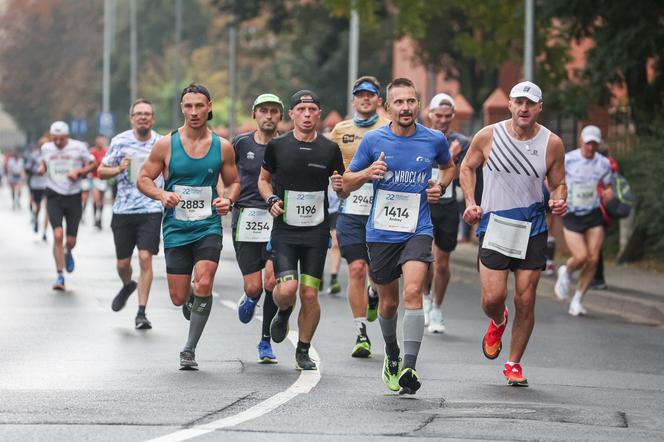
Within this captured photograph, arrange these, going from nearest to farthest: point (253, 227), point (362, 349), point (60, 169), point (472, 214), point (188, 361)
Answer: point (472, 214) < point (188, 361) < point (362, 349) < point (253, 227) < point (60, 169)

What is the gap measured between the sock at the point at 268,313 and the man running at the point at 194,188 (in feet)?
1.83

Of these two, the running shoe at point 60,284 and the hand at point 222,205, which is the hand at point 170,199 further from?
the running shoe at point 60,284

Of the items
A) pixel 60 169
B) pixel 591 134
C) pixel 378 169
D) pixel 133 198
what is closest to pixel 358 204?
pixel 378 169

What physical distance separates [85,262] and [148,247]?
9.20 meters

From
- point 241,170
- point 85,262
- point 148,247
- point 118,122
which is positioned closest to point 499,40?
point 85,262

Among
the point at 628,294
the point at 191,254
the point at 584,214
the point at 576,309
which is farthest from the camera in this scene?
the point at 628,294

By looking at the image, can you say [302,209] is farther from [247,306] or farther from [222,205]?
[247,306]

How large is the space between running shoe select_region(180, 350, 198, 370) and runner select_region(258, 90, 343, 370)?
697mm

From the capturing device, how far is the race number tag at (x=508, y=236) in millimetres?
10797

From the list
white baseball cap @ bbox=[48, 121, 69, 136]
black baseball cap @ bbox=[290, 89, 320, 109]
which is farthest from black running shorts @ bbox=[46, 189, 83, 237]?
black baseball cap @ bbox=[290, 89, 320, 109]

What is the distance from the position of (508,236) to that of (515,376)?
0.90 meters

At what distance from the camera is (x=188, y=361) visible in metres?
11.2

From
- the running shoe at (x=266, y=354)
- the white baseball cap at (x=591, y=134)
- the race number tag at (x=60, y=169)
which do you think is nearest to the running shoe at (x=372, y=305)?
the running shoe at (x=266, y=354)

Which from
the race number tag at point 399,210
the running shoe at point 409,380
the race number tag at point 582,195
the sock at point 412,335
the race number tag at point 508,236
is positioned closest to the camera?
the running shoe at point 409,380
